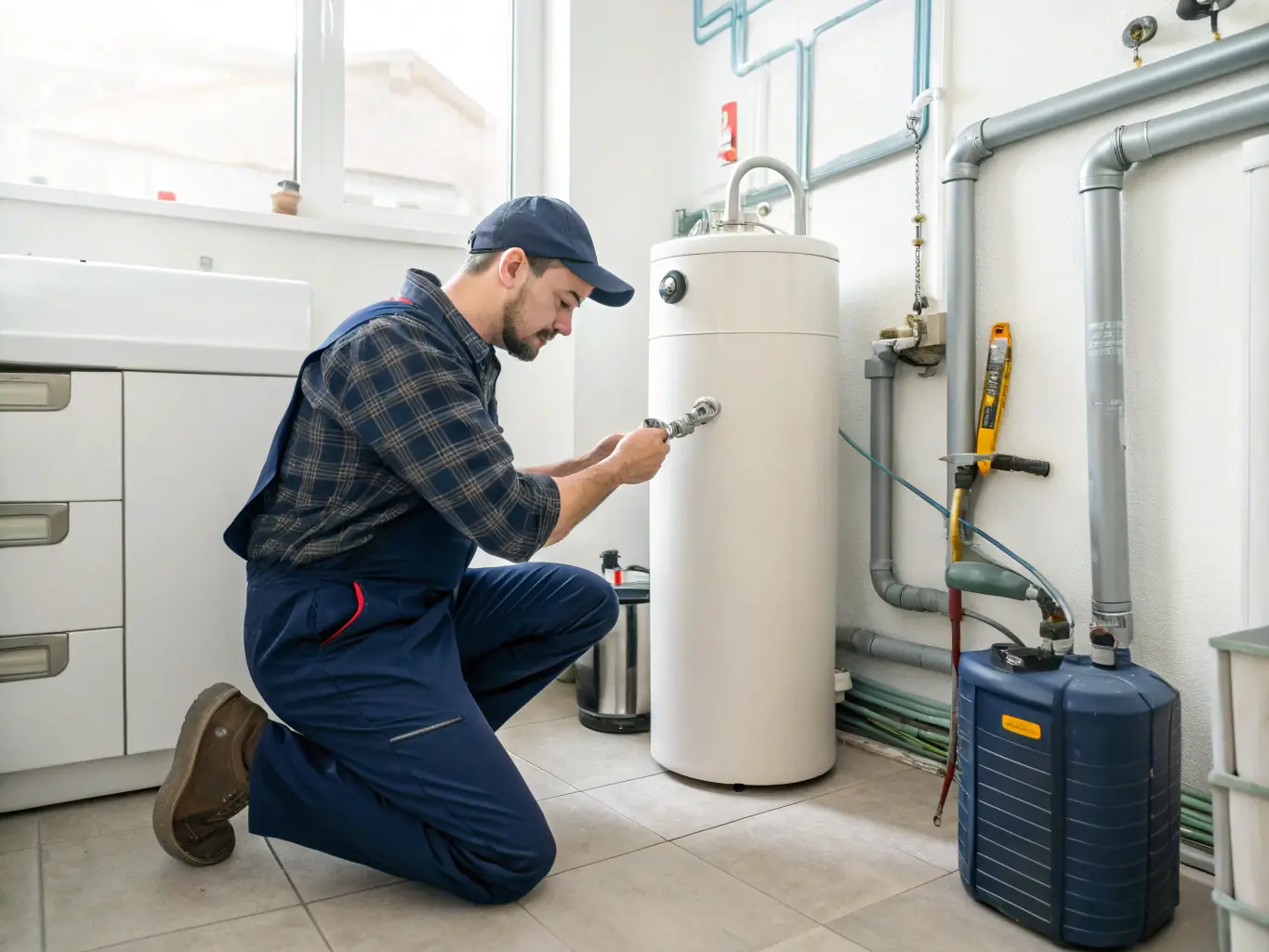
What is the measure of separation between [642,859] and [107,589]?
982 millimetres

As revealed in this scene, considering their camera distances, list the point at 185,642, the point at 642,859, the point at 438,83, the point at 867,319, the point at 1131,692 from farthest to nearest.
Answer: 1. the point at 438,83
2. the point at 867,319
3. the point at 185,642
4. the point at 642,859
5. the point at 1131,692

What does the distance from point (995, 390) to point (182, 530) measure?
4.76 feet

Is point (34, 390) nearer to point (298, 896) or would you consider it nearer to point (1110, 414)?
point (298, 896)

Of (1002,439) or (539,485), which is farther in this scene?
(1002,439)

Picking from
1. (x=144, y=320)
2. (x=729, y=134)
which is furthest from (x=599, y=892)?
(x=729, y=134)

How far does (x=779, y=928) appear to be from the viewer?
3.98 feet

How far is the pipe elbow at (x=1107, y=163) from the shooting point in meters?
1.43

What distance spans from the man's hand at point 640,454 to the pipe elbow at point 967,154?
2.44ft

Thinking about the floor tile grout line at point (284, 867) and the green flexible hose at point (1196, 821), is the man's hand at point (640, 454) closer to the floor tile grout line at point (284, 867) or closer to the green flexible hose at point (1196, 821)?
the floor tile grout line at point (284, 867)

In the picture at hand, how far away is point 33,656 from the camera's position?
151 cm

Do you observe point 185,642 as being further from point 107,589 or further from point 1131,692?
point 1131,692

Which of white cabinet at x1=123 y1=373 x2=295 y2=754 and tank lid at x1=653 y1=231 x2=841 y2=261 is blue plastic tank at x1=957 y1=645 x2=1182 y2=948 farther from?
white cabinet at x1=123 y1=373 x2=295 y2=754

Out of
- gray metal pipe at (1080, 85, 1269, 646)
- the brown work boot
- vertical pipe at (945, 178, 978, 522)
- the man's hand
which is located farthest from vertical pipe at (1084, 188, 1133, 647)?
the brown work boot

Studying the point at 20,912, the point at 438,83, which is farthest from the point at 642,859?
the point at 438,83
